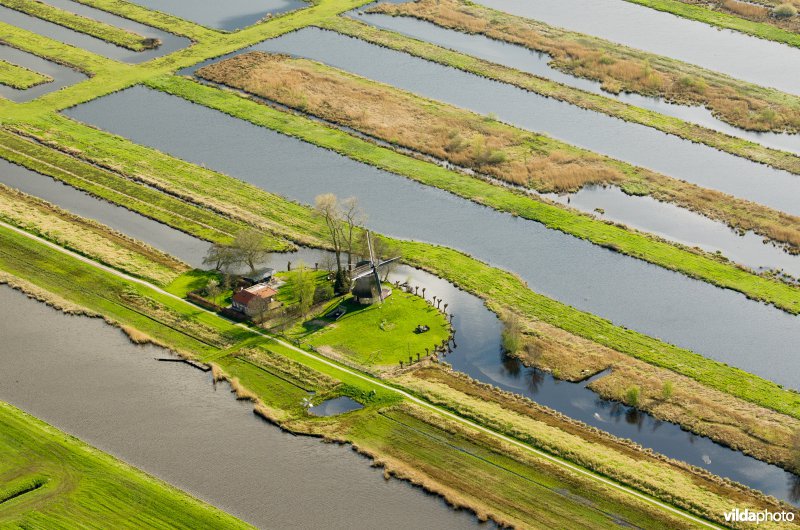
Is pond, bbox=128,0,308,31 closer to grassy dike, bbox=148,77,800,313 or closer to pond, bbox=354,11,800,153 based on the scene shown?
pond, bbox=354,11,800,153

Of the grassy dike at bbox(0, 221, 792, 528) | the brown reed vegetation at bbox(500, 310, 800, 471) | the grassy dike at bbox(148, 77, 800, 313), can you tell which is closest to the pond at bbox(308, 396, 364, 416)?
the grassy dike at bbox(0, 221, 792, 528)

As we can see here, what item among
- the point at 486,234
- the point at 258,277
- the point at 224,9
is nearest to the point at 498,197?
the point at 486,234

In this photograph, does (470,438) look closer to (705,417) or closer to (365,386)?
(365,386)

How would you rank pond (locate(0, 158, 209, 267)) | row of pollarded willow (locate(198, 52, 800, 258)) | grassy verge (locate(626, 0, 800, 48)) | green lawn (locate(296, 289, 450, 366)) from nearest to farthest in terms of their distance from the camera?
green lawn (locate(296, 289, 450, 366)) → pond (locate(0, 158, 209, 267)) → row of pollarded willow (locate(198, 52, 800, 258)) → grassy verge (locate(626, 0, 800, 48))

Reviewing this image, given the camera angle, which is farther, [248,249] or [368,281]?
[248,249]

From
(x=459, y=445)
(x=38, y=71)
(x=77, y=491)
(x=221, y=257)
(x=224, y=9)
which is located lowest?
(x=77, y=491)

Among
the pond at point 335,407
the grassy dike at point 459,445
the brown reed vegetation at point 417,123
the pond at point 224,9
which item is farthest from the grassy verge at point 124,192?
the pond at point 224,9

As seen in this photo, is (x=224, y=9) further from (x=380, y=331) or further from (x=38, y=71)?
(x=380, y=331)
